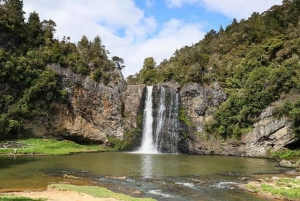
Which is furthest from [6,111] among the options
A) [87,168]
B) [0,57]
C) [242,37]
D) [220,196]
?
[242,37]

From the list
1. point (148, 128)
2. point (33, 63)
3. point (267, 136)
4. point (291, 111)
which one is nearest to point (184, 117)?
point (148, 128)

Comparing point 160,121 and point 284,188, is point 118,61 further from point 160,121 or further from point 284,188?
point 284,188

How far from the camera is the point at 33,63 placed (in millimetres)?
58719

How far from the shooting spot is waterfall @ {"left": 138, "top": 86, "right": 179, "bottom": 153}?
197ft

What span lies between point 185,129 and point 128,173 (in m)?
31.4

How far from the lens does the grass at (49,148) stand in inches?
1795

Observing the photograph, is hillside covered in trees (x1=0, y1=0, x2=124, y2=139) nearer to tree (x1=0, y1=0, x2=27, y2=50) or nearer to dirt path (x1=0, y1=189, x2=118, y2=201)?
tree (x1=0, y1=0, x2=27, y2=50)

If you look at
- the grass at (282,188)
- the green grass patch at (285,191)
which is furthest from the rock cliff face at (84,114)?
the green grass patch at (285,191)

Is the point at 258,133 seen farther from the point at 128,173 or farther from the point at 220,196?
the point at 220,196

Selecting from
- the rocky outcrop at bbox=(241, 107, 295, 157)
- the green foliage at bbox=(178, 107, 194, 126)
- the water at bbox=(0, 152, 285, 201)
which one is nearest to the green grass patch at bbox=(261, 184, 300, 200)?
the water at bbox=(0, 152, 285, 201)

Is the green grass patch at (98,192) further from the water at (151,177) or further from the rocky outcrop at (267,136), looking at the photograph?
the rocky outcrop at (267,136)

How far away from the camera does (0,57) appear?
A: 5459cm

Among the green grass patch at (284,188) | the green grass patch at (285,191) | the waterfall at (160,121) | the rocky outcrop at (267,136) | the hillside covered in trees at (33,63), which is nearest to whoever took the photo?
Result: the green grass patch at (285,191)

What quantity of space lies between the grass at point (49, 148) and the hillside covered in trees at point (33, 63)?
15.4 ft
